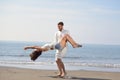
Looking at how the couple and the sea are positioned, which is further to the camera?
the sea

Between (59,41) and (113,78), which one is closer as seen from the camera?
(59,41)

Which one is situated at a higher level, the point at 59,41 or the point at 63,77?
the point at 59,41

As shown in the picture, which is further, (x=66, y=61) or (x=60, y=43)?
(x=66, y=61)

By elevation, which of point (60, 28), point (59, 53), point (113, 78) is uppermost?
point (60, 28)

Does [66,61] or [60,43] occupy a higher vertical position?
[60,43]

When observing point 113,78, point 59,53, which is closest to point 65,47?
point 59,53

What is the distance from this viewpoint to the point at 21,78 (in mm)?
10781

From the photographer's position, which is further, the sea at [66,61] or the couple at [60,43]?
the sea at [66,61]

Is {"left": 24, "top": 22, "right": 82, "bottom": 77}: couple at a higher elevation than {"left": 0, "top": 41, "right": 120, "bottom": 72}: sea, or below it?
higher

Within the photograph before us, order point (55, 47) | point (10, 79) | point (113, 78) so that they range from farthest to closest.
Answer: point (113, 78), point (55, 47), point (10, 79)

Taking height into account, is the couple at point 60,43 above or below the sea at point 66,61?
above

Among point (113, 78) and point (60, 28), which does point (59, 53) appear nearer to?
point (60, 28)

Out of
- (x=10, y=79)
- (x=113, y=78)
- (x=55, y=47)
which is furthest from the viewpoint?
(x=113, y=78)

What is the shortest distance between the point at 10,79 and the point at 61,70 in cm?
198
